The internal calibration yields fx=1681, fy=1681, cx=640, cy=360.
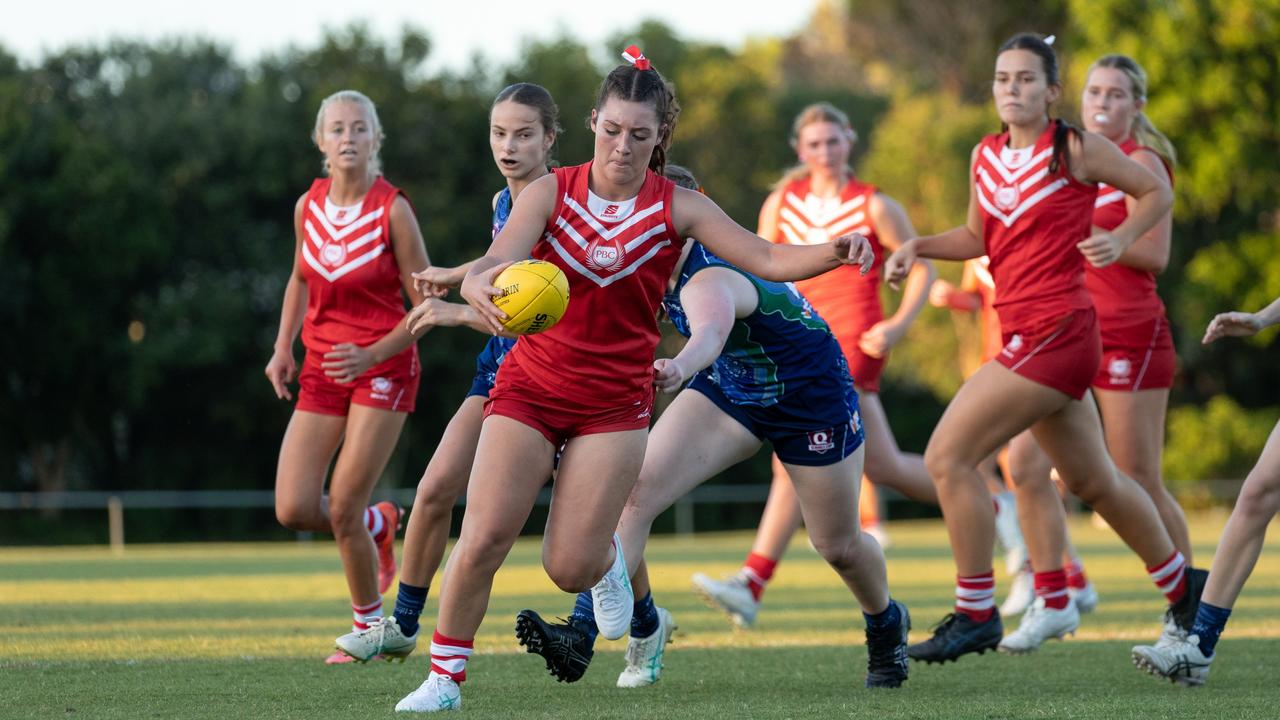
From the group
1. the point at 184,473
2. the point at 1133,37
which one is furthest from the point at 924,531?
the point at 184,473

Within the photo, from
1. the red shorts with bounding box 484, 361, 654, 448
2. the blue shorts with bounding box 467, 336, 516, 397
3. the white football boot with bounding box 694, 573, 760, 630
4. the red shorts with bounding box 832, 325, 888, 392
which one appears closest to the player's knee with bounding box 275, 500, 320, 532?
the blue shorts with bounding box 467, 336, 516, 397

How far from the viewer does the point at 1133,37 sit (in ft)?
97.2

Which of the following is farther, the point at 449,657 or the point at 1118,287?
the point at 1118,287

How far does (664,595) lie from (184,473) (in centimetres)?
2180

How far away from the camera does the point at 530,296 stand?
4.75 m

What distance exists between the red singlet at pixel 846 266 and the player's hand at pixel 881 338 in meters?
0.28

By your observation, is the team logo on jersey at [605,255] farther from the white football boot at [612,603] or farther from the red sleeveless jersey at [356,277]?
the red sleeveless jersey at [356,277]

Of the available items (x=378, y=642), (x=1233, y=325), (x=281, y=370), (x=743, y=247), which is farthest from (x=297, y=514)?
(x=1233, y=325)

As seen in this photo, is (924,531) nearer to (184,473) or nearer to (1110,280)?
(184,473)

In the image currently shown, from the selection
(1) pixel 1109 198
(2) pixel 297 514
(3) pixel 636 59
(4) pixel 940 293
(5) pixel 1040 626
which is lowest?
(5) pixel 1040 626

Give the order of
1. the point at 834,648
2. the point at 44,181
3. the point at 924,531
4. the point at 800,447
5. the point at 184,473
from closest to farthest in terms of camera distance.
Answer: the point at 800,447, the point at 834,648, the point at 924,531, the point at 44,181, the point at 184,473

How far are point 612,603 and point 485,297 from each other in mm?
1359

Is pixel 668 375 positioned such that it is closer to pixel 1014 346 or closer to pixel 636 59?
pixel 636 59

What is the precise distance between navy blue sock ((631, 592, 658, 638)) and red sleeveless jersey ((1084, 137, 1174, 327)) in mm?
2876
